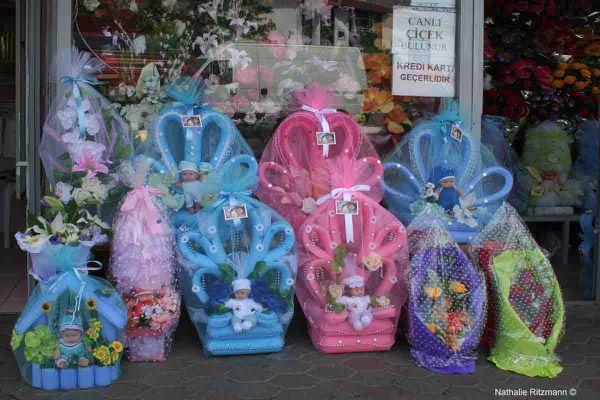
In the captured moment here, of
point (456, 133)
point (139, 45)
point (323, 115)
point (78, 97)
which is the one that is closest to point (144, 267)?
point (78, 97)

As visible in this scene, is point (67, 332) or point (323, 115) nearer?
point (67, 332)

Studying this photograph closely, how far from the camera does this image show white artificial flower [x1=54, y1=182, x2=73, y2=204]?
4.30 meters

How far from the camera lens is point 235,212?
171 inches

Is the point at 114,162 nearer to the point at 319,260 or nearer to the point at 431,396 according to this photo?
the point at 319,260

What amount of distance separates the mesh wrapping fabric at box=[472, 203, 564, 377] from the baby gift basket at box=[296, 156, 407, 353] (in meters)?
0.62

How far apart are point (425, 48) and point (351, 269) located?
6.42 ft

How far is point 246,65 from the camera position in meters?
5.65

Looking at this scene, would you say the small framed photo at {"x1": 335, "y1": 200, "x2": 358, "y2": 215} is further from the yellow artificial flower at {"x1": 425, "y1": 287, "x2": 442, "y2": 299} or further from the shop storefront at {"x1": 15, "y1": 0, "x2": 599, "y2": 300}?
the shop storefront at {"x1": 15, "y1": 0, "x2": 599, "y2": 300}

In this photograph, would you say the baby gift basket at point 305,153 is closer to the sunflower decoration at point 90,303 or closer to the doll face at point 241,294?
the doll face at point 241,294

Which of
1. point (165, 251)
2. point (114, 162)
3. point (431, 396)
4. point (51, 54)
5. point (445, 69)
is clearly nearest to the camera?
point (431, 396)

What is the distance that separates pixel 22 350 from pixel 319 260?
1778 millimetres

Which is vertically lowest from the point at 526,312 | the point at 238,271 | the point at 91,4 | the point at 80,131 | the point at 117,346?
the point at 117,346

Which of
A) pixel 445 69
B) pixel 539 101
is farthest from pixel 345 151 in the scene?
pixel 539 101

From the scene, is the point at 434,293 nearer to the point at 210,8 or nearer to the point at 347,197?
the point at 347,197
